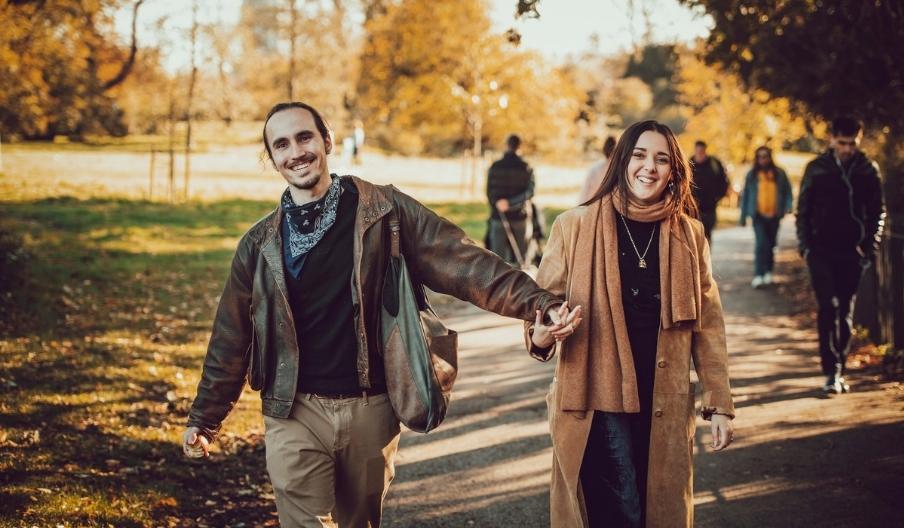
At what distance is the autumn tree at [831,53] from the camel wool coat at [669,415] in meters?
7.57

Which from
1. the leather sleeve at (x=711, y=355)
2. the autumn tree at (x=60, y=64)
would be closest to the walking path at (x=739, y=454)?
Answer: the leather sleeve at (x=711, y=355)

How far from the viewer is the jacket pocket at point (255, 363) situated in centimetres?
342

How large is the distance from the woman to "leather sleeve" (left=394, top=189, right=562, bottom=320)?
7.3 inches

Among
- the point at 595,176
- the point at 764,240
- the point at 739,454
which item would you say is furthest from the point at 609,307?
the point at 764,240

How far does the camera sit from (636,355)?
3.42 m

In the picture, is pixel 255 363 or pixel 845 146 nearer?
pixel 255 363

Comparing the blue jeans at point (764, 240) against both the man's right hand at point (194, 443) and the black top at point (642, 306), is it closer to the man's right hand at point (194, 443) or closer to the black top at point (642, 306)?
the black top at point (642, 306)

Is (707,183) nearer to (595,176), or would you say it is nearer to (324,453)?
(595,176)

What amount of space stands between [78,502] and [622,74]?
57.4 metres

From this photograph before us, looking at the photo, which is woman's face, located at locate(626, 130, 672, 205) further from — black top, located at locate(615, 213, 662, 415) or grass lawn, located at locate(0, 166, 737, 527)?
grass lawn, located at locate(0, 166, 737, 527)

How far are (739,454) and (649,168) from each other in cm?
336

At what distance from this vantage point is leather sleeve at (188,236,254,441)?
348 cm

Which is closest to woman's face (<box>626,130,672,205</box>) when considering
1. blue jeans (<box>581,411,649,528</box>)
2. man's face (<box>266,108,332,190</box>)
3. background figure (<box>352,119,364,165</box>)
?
blue jeans (<box>581,411,649,528</box>)

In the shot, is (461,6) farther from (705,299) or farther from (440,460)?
(705,299)
